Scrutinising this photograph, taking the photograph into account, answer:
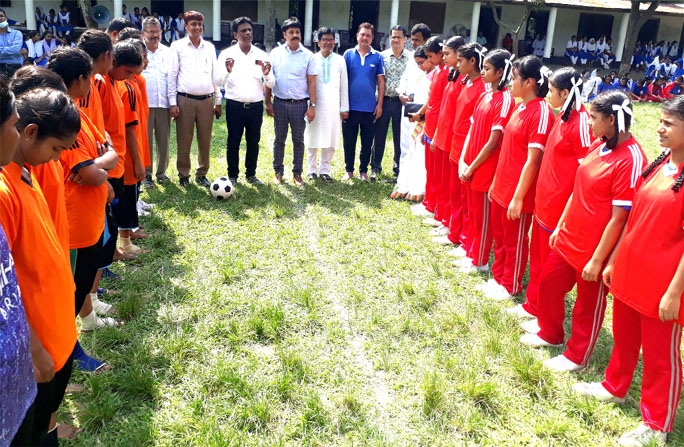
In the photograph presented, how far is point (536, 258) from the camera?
163 inches

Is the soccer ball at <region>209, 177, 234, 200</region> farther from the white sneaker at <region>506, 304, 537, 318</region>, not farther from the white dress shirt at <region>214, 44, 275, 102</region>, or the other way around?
the white sneaker at <region>506, 304, 537, 318</region>

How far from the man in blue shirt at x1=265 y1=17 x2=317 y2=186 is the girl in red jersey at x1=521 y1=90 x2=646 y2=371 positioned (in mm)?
4566

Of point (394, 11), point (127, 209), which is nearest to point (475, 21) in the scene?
point (394, 11)

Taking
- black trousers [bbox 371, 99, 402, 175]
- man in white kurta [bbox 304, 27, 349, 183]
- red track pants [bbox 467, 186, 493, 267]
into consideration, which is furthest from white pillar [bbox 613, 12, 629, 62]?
red track pants [bbox 467, 186, 493, 267]

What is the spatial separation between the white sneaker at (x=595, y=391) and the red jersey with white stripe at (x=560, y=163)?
39.8 inches

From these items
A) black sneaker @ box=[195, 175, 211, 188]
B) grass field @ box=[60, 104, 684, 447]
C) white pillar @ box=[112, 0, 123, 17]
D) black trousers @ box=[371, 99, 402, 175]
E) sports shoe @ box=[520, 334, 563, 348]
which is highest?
white pillar @ box=[112, 0, 123, 17]

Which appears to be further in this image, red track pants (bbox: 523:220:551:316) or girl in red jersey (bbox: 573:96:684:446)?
red track pants (bbox: 523:220:551:316)

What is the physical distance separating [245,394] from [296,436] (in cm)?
43

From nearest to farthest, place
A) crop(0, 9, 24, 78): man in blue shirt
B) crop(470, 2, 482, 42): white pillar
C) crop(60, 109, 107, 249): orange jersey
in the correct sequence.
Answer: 1. crop(60, 109, 107, 249): orange jersey
2. crop(0, 9, 24, 78): man in blue shirt
3. crop(470, 2, 482, 42): white pillar

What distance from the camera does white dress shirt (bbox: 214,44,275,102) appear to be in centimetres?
709

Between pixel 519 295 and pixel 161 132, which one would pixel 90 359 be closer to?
pixel 519 295

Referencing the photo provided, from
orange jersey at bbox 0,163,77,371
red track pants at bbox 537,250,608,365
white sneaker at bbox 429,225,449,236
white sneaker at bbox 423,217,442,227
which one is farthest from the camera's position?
white sneaker at bbox 423,217,442,227

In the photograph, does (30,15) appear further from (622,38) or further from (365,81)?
(622,38)

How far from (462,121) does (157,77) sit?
3843 mm
